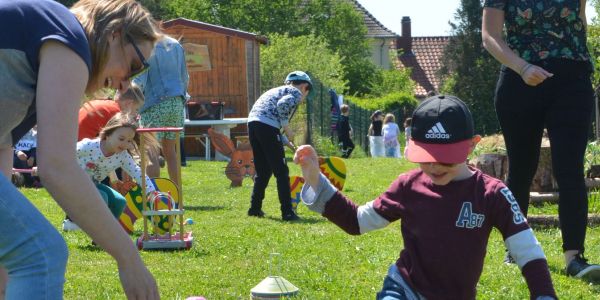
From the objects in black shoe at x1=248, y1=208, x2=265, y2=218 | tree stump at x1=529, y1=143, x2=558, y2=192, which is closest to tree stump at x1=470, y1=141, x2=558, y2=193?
tree stump at x1=529, y1=143, x2=558, y2=192

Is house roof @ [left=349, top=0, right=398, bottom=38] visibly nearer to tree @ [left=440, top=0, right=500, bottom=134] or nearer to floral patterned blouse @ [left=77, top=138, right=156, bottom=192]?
tree @ [left=440, top=0, right=500, bottom=134]

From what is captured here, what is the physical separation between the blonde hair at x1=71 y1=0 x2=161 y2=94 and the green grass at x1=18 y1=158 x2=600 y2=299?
2.29 meters

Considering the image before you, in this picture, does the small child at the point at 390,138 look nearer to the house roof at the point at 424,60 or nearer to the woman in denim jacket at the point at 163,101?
the woman in denim jacket at the point at 163,101

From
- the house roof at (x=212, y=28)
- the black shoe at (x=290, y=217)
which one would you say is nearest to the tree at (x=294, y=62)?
the house roof at (x=212, y=28)

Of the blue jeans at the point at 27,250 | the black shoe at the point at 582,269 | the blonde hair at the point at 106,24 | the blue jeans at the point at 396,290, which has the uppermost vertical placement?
the blonde hair at the point at 106,24

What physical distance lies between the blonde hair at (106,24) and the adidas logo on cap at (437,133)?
1253 mm

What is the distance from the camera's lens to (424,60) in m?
77.7

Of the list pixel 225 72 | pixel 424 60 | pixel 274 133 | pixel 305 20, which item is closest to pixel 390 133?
pixel 225 72

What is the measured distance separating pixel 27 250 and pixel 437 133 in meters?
1.78

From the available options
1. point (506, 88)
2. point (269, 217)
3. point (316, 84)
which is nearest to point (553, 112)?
point (506, 88)

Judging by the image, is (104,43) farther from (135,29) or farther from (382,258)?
(382,258)

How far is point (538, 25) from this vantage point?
5770 mm

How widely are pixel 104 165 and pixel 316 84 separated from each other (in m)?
20.6

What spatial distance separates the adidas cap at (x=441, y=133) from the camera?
4.05m
